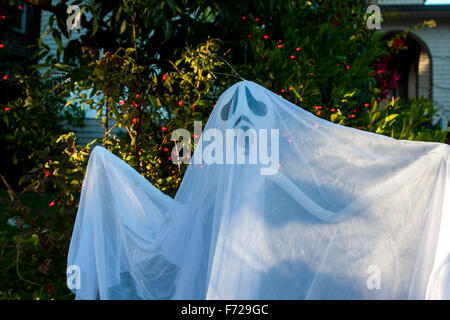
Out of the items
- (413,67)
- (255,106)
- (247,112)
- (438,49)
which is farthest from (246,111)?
(413,67)

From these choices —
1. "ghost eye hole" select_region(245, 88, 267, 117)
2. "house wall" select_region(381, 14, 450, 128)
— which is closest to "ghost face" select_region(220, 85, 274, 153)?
"ghost eye hole" select_region(245, 88, 267, 117)

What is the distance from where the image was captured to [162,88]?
201 inches

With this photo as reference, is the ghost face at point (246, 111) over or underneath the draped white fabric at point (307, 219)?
over

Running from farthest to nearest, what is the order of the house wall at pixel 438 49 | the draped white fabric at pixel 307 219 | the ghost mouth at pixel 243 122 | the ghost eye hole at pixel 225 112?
1. the house wall at pixel 438 49
2. the ghost eye hole at pixel 225 112
3. the ghost mouth at pixel 243 122
4. the draped white fabric at pixel 307 219

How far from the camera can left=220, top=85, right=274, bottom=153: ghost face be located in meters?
2.21

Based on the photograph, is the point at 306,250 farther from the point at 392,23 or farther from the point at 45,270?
the point at 392,23

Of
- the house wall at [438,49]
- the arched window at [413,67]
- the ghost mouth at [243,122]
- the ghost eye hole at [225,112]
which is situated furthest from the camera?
the arched window at [413,67]

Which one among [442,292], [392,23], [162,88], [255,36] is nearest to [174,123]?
[162,88]

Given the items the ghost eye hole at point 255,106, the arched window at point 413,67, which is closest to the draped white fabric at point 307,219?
the ghost eye hole at point 255,106

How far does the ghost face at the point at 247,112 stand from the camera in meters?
2.21

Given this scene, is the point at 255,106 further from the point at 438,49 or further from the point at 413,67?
the point at 413,67

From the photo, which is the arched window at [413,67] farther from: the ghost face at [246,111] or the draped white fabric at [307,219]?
the ghost face at [246,111]

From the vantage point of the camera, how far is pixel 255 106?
2.32m

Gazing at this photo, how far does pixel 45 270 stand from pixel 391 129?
3.41 metres
